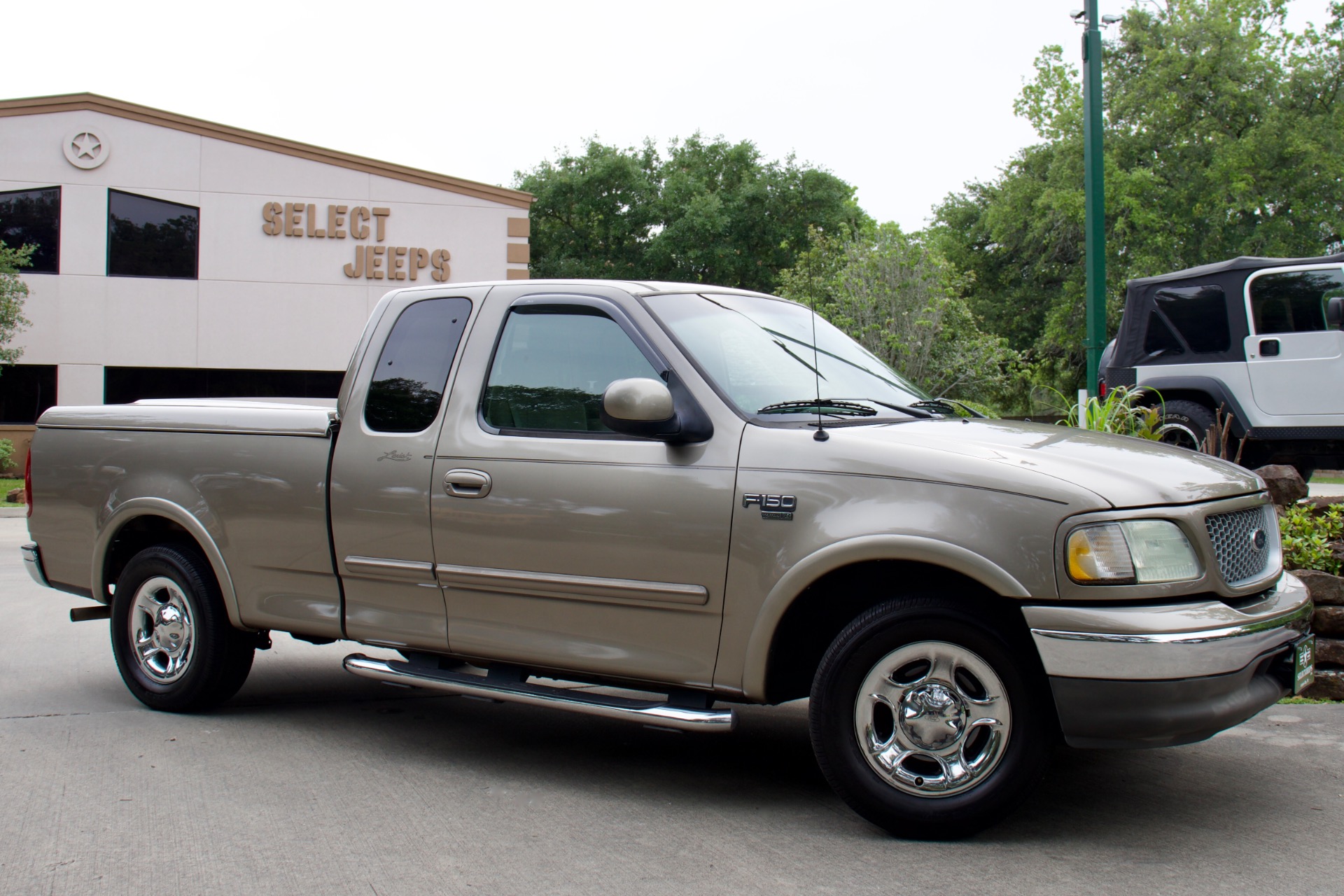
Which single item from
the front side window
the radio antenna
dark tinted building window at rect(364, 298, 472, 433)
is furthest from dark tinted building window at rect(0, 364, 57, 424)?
the radio antenna

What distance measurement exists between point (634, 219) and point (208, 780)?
44943 millimetres

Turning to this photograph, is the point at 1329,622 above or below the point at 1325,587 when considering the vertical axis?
below

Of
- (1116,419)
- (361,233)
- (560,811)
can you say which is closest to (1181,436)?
(1116,419)

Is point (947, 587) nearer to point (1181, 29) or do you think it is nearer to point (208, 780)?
point (208, 780)

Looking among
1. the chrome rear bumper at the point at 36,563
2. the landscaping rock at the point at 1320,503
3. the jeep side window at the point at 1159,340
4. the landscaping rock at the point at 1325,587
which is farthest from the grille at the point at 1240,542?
the jeep side window at the point at 1159,340

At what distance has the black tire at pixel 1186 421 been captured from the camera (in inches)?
476

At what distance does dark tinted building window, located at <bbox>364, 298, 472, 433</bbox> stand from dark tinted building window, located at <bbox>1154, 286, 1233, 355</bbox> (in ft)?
32.1

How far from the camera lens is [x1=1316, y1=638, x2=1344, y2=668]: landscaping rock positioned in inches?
227

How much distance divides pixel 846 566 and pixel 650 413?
0.84 m

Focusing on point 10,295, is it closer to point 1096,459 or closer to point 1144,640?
point 1096,459

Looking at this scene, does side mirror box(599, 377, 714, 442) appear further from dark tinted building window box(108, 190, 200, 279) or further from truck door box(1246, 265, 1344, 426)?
dark tinted building window box(108, 190, 200, 279)

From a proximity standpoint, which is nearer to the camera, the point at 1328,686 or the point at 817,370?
the point at 817,370

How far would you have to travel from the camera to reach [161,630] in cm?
582

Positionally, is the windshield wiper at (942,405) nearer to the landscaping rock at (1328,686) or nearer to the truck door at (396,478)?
the truck door at (396,478)
